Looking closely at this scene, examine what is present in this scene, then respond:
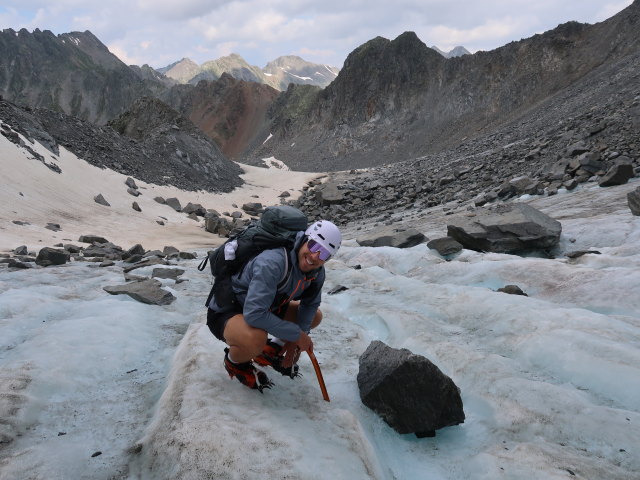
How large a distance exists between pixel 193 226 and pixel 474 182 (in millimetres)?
14629

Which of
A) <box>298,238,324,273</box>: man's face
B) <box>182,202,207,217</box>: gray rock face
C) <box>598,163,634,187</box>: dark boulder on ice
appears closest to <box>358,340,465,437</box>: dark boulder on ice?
<box>298,238,324,273</box>: man's face

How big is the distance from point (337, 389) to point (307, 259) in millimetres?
1734

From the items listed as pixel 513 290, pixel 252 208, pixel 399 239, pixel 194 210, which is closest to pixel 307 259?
pixel 513 290

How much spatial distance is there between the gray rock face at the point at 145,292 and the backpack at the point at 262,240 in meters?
3.79

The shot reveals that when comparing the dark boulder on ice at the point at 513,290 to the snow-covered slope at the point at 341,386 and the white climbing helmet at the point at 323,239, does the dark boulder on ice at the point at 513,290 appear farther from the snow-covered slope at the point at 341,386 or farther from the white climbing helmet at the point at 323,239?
the white climbing helmet at the point at 323,239

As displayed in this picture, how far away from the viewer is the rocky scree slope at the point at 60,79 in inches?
5807

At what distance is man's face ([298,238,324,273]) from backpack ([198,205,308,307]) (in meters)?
0.11

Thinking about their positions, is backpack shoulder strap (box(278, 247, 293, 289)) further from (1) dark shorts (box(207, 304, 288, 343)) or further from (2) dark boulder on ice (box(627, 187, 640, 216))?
(2) dark boulder on ice (box(627, 187, 640, 216))

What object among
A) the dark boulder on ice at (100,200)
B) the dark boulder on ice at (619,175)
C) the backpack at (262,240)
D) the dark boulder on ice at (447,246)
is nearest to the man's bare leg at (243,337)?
the backpack at (262,240)

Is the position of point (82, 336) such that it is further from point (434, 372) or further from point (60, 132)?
point (60, 132)

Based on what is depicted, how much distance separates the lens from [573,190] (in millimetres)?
13430

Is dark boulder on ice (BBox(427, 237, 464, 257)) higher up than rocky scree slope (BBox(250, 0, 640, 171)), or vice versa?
rocky scree slope (BBox(250, 0, 640, 171))

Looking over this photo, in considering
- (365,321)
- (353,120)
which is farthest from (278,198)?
(353,120)

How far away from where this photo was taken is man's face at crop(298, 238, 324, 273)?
3830 mm
